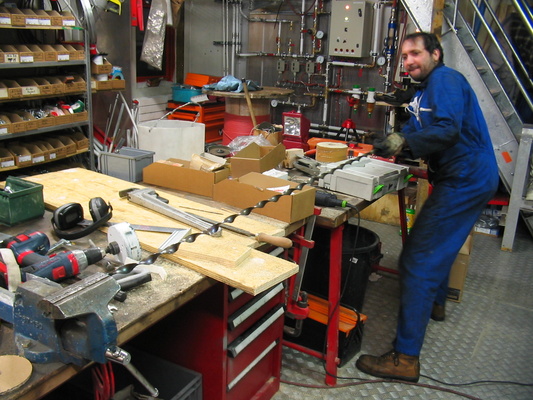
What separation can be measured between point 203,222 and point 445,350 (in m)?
1.58

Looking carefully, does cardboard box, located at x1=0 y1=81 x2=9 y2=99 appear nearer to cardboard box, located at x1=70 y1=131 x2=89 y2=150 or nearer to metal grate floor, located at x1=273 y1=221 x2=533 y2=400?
cardboard box, located at x1=70 y1=131 x2=89 y2=150

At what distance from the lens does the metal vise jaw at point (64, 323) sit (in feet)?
3.29

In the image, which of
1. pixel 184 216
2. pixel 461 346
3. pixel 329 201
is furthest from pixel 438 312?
pixel 184 216

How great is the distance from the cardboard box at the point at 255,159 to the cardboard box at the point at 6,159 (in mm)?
1955

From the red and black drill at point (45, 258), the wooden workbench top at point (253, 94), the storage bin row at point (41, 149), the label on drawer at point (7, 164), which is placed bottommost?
the label on drawer at point (7, 164)

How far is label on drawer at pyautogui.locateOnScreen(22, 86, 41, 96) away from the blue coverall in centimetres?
266

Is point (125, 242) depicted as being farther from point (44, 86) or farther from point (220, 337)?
point (44, 86)

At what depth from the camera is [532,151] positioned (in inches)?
148

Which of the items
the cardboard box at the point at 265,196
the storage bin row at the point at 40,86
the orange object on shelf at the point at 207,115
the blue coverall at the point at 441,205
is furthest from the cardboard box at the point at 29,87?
the blue coverall at the point at 441,205

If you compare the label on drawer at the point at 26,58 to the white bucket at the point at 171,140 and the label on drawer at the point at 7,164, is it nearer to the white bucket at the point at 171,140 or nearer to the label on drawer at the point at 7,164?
the label on drawer at the point at 7,164

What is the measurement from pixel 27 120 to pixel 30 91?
21cm

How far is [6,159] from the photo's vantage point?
11.4ft

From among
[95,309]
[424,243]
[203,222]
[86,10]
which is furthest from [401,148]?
[86,10]

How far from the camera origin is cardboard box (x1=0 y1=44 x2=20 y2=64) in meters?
3.35
